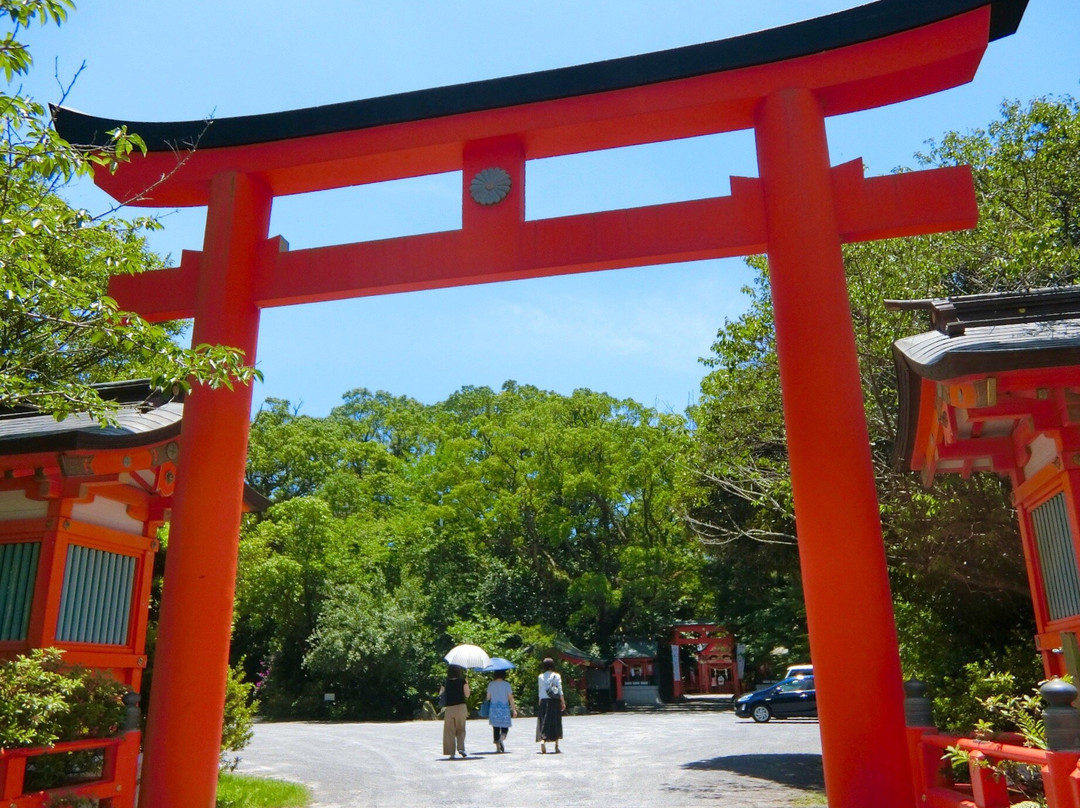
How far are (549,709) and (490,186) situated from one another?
33.1ft

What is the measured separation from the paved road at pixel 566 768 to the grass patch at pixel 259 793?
0.96 feet

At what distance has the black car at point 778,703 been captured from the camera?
2330cm

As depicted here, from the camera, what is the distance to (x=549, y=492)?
32.2m

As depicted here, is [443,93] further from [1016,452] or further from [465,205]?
[1016,452]

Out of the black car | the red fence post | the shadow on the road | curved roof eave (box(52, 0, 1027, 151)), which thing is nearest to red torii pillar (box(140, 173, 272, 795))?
curved roof eave (box(52, 0, 1027, 151))

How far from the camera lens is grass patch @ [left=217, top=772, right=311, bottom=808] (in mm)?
8938

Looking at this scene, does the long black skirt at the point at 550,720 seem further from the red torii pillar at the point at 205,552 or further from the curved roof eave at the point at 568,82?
the curved roof eave at the point at 568,82

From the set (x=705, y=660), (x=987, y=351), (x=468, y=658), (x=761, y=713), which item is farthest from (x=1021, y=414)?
(x=705, y=660)

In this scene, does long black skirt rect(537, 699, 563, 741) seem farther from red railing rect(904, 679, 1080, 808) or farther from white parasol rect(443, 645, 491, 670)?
red railing rect(904, 679, 1080, 808)

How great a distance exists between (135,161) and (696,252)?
18.1 ft

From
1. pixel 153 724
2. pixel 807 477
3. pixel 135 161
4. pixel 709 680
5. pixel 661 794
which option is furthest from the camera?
pixel 709 680

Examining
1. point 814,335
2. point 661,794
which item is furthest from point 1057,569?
point 661,794

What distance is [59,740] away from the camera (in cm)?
603

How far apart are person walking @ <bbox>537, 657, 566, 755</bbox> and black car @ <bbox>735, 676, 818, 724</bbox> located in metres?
10.8
